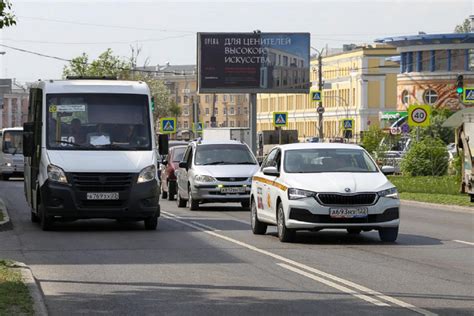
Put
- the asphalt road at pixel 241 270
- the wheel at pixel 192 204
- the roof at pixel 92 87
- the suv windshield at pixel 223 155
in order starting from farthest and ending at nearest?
the suv windshield at pixel 223 155, the wheel at pixel 192 204, the roof at pixel 92 87, the asphalt road at pixel 241 270

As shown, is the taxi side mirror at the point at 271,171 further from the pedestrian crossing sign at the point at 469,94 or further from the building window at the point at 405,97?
the building window at the point at 405,97

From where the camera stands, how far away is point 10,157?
61656 mm

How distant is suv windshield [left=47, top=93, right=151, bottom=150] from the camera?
23.7m

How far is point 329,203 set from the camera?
19.6 meters

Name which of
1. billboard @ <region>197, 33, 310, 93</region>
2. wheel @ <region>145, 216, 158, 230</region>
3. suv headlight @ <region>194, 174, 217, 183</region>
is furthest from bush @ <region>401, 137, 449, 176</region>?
wheel @ <region>145, 216, 158, 230</region>

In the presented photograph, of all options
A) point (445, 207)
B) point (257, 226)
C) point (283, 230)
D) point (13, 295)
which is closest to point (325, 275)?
point (13, 295)

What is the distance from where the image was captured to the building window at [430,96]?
356 feet

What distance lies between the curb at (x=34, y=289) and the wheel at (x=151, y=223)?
26.9ft

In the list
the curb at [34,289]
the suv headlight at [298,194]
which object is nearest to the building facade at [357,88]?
the suv headlight at [298,194]

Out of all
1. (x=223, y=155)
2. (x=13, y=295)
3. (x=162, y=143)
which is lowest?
(x=13, y=295)

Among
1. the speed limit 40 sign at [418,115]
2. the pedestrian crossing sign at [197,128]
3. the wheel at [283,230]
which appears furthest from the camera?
the pedestrian crossing sign at [197,128]

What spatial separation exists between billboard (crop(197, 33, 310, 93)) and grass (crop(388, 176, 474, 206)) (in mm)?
11900

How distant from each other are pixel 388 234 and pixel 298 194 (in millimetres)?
1603

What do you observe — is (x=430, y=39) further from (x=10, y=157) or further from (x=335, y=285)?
(x=335, y=285)
